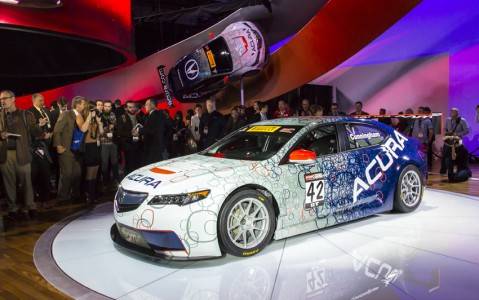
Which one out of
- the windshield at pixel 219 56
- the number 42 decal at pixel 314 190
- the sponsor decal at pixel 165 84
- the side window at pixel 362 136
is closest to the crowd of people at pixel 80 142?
the side window at pixel 362 136

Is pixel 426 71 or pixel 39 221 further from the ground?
pixel 426 71

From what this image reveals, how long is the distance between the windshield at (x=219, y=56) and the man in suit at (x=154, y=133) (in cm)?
529

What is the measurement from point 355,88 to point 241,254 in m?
10.5

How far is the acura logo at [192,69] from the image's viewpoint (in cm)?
1296

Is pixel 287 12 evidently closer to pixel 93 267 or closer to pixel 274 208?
pixel 274 208

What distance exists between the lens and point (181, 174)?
14.2 feet

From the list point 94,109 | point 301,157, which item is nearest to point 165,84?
point 94,109

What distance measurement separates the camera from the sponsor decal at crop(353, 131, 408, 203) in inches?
201

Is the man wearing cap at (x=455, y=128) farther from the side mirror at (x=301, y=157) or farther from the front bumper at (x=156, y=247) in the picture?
the front bumper at (x=156, y=247)

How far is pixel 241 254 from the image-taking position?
4.23m

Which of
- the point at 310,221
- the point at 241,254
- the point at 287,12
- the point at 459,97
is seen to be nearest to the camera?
the point at 241,254

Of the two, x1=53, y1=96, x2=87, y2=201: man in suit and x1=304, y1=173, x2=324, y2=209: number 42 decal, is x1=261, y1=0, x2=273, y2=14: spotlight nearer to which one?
x1=53, y1=96, x2=87, y2=201: man in suit

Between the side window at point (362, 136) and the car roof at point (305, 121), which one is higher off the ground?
the car roof at point (305, 121)

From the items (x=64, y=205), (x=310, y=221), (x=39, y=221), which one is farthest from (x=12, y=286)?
(x=64, y=205)
